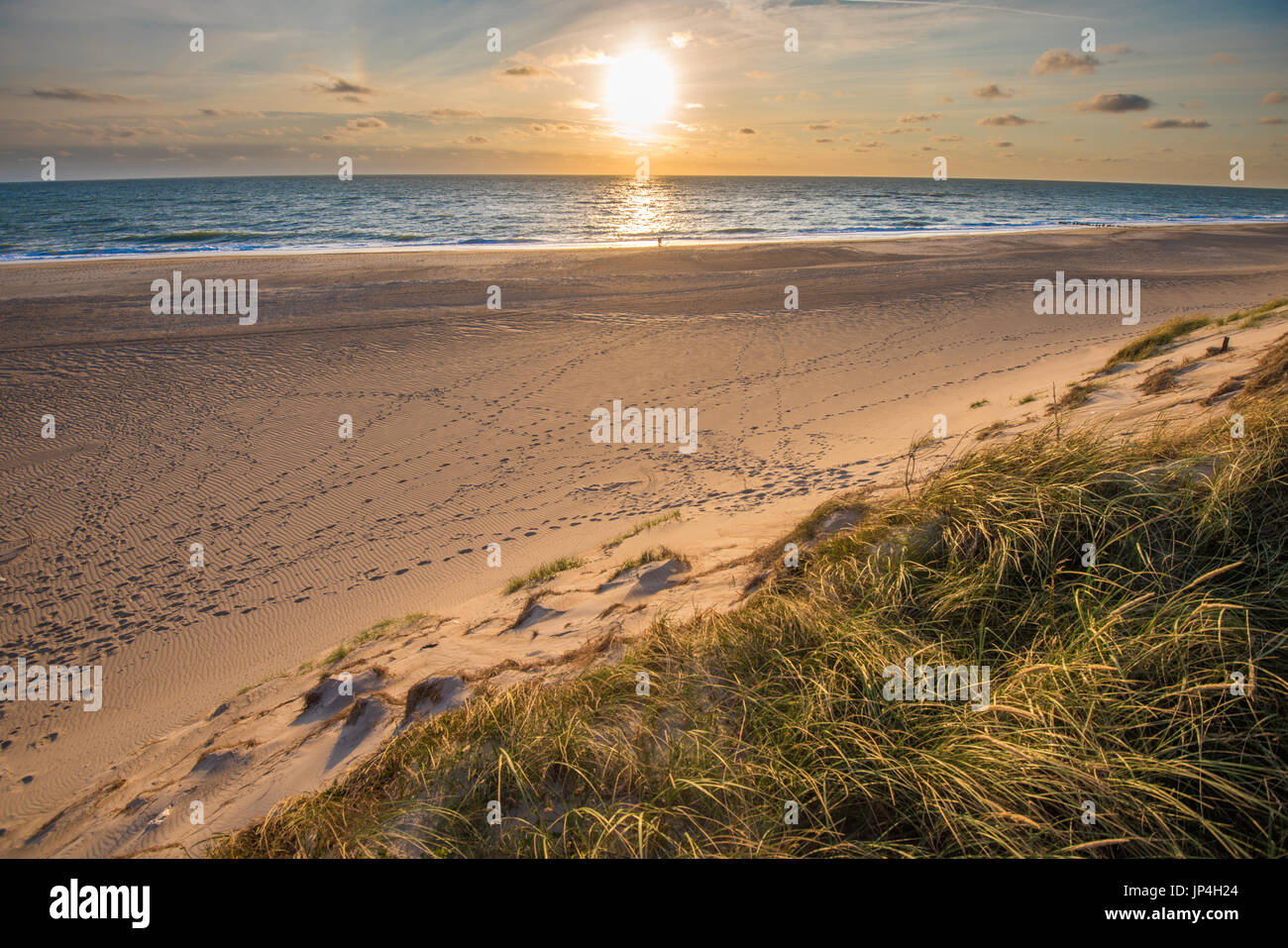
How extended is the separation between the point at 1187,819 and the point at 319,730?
4324mm

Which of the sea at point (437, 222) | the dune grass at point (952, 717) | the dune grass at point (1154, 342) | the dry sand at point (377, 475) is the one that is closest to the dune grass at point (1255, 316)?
the dune grass at point (1154, 342)

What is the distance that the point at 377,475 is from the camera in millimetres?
8617

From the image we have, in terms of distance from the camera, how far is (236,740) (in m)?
4.14

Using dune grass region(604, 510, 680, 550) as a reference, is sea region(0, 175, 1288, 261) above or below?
above

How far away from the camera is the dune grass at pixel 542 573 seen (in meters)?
5.76

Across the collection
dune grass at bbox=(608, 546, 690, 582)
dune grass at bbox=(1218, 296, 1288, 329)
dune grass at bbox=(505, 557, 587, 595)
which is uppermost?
dune grass at bbox=(1218, 296, 1288, 329)

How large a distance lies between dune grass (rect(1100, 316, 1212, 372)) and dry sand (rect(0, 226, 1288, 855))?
0.70 m

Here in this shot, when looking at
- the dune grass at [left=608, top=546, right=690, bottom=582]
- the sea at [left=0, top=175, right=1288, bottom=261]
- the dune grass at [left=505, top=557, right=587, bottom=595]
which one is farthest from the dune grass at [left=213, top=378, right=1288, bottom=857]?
the sea at [left=0, top=175, right=1288, bottom=261]

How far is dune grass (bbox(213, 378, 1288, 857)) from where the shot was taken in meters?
2.20

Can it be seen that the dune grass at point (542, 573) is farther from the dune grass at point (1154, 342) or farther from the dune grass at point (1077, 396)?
the dune grass at point (1154, 342)

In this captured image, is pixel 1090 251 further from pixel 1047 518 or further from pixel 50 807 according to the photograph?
pixel 50 807

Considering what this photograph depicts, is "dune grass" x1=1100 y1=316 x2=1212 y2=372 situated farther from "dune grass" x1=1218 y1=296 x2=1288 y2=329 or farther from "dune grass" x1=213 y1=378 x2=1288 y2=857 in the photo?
"dune grass" x1=213 y1=378 x2=1288 y2=857

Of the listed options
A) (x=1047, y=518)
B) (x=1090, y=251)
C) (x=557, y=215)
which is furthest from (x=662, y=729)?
(x=557, y=215)

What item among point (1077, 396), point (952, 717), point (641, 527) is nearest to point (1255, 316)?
point (1077, 396)
